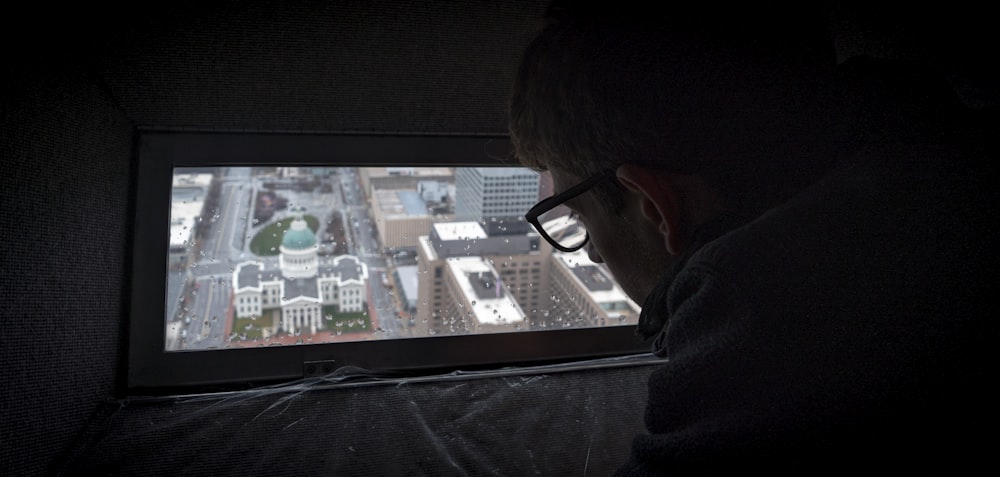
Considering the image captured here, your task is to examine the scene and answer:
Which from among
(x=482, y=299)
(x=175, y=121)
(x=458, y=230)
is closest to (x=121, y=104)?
(x=175, y=121)

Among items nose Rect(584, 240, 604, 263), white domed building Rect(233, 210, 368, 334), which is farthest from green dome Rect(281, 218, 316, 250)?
nose Rect(584, 240, 604, 263)

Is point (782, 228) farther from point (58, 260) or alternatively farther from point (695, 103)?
point (58, 260)

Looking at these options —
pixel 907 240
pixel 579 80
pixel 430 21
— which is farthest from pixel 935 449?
pixel 430 21

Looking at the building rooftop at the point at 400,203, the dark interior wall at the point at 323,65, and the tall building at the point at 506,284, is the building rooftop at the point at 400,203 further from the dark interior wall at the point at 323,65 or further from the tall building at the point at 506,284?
the dark interior wall at the point at 323,65

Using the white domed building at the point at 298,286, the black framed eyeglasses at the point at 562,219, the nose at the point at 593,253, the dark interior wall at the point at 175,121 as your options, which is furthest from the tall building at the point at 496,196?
the nose at the point at 593,253

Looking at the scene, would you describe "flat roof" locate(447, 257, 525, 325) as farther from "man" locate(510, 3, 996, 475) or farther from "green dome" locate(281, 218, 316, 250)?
"man" locate(510, 3, 996, 475)

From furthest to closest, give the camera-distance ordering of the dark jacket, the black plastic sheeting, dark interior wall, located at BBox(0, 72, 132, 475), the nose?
the black plastic sheeting, dark interior wall, located at BBox(0, 72, 132, 475), the nose, the dark jacket
